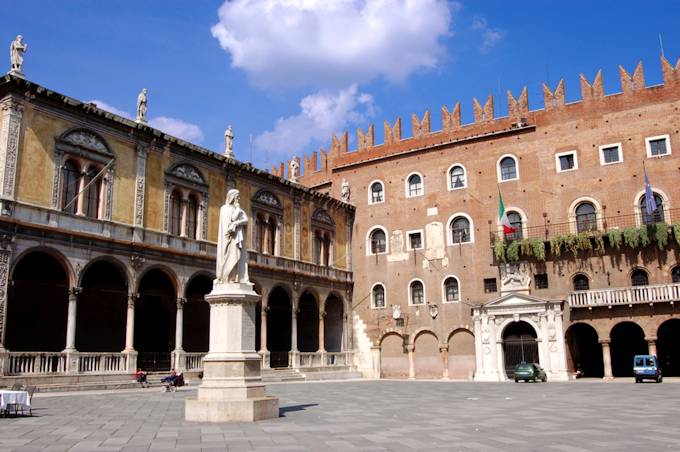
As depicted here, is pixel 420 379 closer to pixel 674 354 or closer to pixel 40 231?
pixel 674 354

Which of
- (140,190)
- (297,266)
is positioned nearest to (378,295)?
(297,266)

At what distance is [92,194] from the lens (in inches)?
863

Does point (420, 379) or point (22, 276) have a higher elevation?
point (22, 276)

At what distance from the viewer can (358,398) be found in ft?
57.0

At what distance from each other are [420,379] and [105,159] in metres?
18.1

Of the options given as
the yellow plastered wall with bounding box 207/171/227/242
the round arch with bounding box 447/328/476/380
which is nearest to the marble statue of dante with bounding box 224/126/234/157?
the yellow plastered wall with bounding box 207/171/227/242

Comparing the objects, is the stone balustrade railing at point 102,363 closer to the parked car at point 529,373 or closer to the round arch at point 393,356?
the round arch at point 393,356

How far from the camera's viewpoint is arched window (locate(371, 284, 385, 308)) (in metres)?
33.7

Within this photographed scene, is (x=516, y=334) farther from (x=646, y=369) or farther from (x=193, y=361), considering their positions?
(x=193, y=361)

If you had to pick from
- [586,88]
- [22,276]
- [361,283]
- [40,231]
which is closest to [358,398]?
[40,231]

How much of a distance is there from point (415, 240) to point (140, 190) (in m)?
15.1

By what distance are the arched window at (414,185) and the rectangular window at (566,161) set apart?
6895 millimetres

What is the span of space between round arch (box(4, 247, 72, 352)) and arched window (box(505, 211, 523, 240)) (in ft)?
63.7

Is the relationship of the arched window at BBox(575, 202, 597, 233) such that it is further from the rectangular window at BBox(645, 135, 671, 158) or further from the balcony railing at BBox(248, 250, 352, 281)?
the balcony railing at BBox(248, 250, 352, 281)
